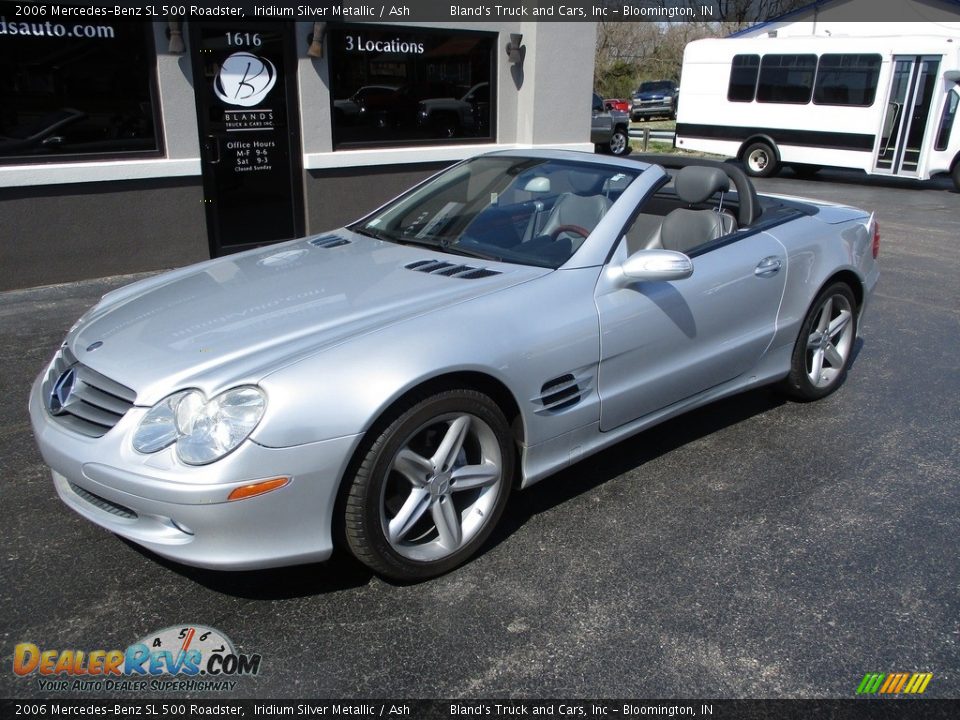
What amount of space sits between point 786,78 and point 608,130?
16.1 ft

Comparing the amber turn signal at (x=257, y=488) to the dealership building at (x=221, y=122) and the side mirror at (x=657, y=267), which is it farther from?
the dealership building at (x=221, y=122)

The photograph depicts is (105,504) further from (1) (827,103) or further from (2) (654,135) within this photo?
(2) (654,135)

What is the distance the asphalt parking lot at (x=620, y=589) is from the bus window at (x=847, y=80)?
43.1 ft

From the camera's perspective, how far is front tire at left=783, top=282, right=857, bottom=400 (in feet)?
15.0

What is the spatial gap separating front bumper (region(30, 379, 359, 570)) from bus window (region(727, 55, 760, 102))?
55.5 ft

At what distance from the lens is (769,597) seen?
2971 millimetres

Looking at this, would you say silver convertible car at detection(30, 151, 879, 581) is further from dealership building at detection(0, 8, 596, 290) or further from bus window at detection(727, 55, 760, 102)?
bus window at detection(727, 55, 760, 102)

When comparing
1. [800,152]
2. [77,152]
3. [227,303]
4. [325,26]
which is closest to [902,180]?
[800,152]

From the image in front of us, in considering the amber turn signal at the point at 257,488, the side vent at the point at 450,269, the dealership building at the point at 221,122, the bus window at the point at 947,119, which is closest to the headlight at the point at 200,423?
the amber turn signal at the point at 257,488

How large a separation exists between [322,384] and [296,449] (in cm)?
23

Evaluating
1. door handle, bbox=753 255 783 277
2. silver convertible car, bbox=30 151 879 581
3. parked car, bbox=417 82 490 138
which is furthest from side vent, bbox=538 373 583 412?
parked car, bbox=417 82 490 138

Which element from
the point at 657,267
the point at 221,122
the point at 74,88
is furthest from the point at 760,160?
the point at 657,267

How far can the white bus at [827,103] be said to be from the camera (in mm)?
14914

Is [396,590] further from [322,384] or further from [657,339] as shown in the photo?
[657,339]
